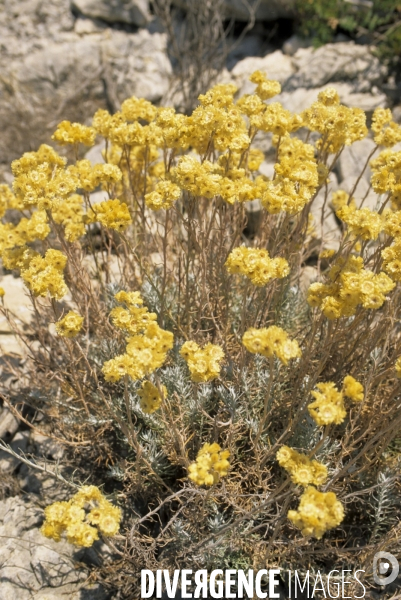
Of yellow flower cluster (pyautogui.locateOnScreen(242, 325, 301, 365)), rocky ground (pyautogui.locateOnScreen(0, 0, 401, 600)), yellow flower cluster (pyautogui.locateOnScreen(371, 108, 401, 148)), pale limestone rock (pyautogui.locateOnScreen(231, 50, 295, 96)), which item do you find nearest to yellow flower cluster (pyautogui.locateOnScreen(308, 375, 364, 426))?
yellow flower cluster (pyautogui.locateOnScreen(242, 325, 301, 365))

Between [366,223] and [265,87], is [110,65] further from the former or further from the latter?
[366,223]

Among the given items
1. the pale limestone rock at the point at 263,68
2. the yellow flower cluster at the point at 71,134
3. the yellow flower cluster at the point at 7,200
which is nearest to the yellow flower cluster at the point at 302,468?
the yellow flower cluster at the point at 71,134

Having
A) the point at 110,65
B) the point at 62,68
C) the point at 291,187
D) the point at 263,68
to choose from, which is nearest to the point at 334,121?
the point at 291,187

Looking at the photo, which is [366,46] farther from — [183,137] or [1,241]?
[1,241]

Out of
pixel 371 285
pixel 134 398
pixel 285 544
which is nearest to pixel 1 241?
pixel 134 398

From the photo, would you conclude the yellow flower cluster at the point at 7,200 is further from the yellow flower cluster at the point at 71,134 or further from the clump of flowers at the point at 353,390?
the clump of flowers at the point at 353,390

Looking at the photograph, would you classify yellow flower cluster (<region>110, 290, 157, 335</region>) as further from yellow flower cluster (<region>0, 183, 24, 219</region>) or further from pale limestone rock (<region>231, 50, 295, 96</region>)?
pale limestone rock (<region>231, 50, 295, 96</region>)
